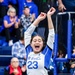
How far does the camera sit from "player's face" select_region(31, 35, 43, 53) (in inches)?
224

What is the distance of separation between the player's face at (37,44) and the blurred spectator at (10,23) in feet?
8.78

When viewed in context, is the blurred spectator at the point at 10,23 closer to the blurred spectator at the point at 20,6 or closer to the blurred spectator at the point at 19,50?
the blurred spectator at the point at 19,50

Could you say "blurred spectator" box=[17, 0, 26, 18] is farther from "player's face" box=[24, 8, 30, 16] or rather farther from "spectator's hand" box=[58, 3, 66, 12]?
"spectator's hand" box=[58, 3, 66, 12]

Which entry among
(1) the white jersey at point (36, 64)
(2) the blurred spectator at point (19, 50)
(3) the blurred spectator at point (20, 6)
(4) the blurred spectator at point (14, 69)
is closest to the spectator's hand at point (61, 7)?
(3) the blurred spectator at point (20, 6)

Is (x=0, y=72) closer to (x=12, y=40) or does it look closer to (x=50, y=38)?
(x=12, y=40)

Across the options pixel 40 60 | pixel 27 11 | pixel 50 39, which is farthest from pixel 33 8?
pixel 40 60

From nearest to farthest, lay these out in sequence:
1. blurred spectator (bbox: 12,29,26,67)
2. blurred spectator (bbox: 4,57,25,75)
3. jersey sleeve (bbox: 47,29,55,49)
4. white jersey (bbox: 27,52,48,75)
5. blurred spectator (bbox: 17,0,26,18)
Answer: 1. white jersey (bbox: 27,52,48,75)
2. jersey sleeve (bbox: 47,29,55,49)
3. blurred spectator (bbox: 4,57,25,75)
4. blurred spectator (bbox: 12,29,26,67)
5. blurred spectator (bbox: 17,0,26,18)

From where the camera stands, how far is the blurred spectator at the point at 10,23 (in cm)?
847

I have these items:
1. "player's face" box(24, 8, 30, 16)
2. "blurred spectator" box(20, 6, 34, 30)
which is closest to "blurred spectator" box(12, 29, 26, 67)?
"blurred spectator" box(20, 6, 34, 30)

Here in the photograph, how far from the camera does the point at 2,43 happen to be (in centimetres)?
858

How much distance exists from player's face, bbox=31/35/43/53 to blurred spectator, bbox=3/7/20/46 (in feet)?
8.78

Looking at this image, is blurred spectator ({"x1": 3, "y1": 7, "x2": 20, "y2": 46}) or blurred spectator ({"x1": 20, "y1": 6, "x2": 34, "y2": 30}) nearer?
blurred spectator ({"x1": 3, "y1": 7, "x2": 20, "y2": 46})

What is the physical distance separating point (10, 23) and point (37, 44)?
9.36 ft

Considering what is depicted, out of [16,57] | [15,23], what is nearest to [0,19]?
[15,23]
